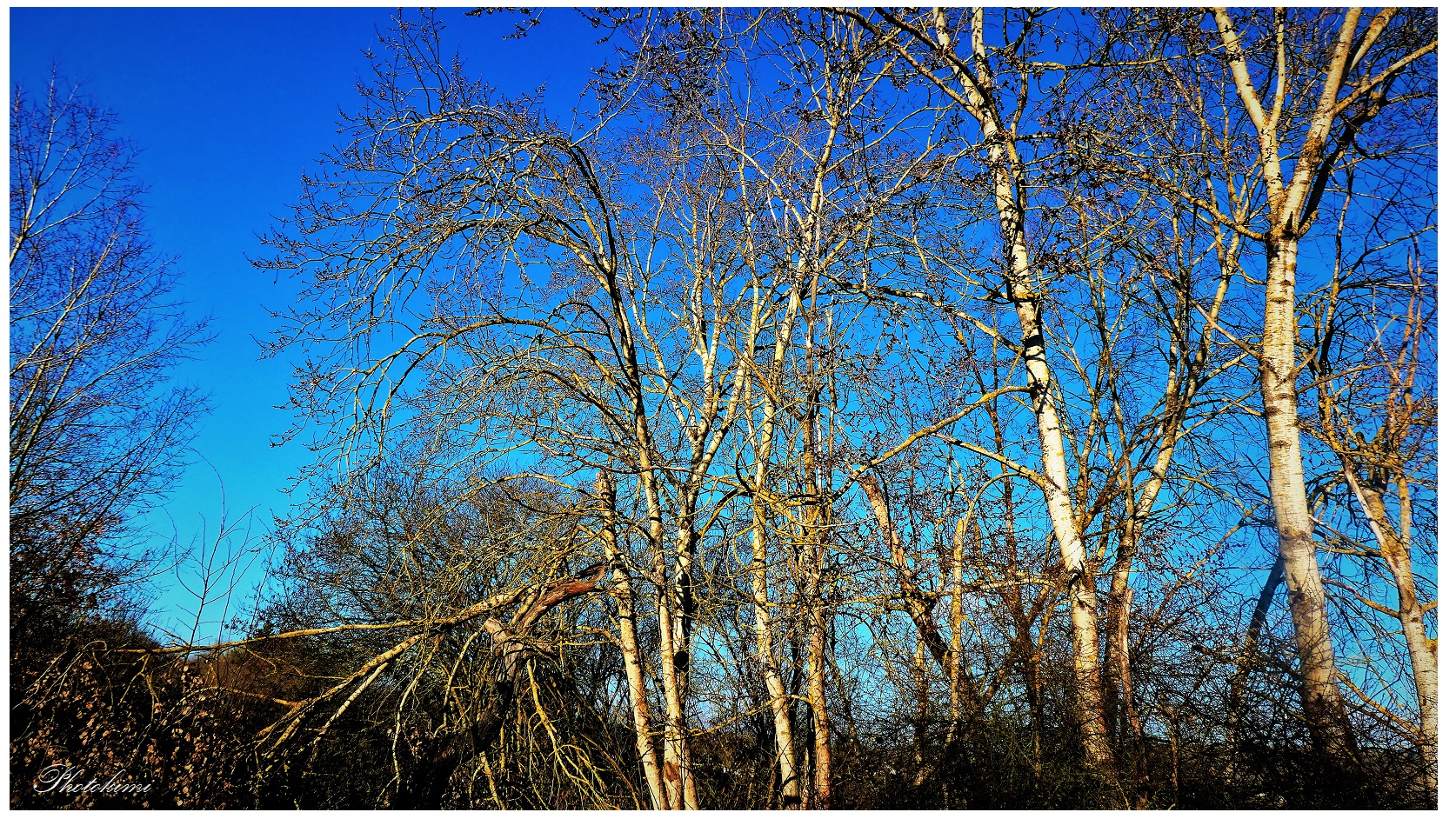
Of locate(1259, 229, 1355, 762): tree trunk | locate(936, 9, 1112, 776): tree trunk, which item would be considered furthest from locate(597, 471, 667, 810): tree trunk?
locate(1259, 229, 1355, 762): tree trunk

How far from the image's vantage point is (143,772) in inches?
295

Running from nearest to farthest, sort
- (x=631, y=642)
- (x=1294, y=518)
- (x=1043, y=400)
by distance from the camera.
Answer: (x=1294, y=518), (x=1043, y=400), (x=631, y=642)

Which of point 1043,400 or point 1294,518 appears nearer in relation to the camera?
point 1294,518

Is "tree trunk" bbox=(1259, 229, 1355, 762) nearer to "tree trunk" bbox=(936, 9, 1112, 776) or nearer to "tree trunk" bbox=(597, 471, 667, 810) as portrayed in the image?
"tree trunk" bbox=(936, 9, 1112, 776)

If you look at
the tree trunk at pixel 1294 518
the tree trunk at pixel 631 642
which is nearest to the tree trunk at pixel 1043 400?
the tree trunk at pixel 1294 518

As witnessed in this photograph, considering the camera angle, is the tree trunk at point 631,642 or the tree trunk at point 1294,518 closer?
the tree trunk at point 1294,518

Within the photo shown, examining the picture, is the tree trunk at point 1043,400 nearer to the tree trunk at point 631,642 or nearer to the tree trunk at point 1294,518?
the tree trunk at point 1294,518

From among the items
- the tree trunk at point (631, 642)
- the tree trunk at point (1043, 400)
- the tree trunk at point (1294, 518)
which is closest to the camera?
the tree trunk at point (1294, 518)

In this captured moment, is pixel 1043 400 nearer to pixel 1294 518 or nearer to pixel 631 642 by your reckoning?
pixel 1294 518

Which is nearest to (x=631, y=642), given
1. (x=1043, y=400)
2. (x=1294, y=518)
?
(x=1043, y=400)

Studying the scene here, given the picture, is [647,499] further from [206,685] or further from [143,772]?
[143,772]

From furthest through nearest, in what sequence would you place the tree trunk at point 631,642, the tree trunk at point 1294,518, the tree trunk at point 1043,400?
the tree trunk at point 631,642
the tree trunk at point 1043,400
the tree trunk at point 1294,518

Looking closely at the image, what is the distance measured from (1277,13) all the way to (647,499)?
5951 mm

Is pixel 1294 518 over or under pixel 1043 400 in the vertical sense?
under
